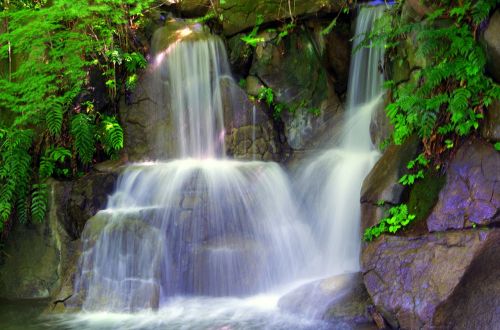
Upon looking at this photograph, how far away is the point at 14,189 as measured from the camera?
7.49m

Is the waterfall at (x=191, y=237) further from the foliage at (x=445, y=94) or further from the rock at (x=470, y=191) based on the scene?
the rock at (x=470, y=191)

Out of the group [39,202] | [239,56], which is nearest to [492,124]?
[239,56]

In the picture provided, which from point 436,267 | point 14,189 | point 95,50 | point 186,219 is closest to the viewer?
point 436,267

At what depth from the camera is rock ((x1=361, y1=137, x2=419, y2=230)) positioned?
17.8 feet

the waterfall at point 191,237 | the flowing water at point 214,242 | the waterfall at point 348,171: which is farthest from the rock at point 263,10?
the waterfall at point 191,237

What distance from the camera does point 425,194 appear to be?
515 cm

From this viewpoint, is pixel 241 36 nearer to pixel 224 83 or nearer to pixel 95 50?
pixel 224 83

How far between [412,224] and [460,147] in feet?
3.31

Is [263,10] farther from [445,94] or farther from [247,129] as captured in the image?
[445,94]

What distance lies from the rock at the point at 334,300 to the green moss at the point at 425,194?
1.08 m

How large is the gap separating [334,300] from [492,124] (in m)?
2.58

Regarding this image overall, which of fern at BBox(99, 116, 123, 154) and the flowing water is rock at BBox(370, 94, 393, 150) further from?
fern at BBox(99, 116, 123, 154)

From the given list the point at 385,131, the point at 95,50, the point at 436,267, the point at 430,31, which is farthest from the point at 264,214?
the point at 95,50

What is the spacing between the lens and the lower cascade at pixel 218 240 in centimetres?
607
